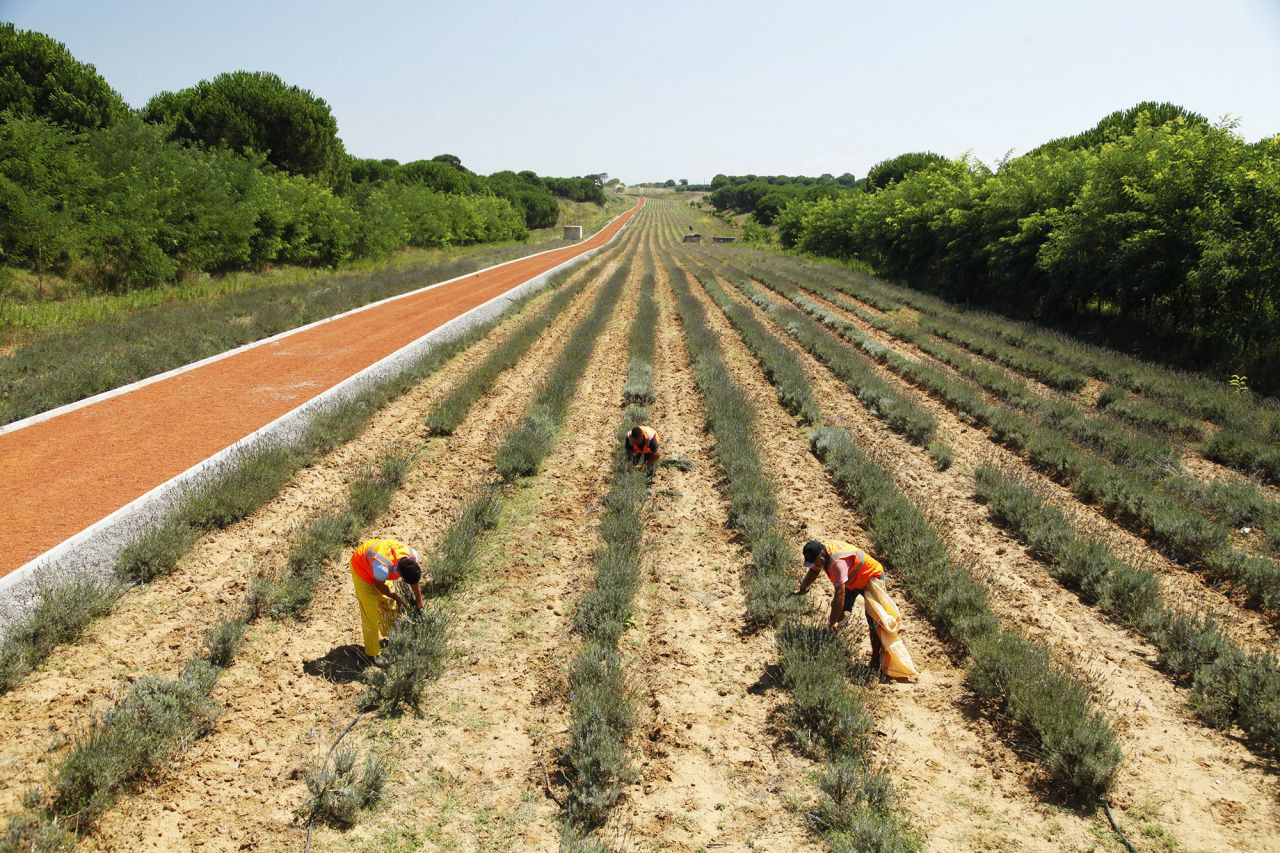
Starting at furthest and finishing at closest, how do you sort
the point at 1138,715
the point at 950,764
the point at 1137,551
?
the point at 1137,551, the point at 1138,715, the point at 950,764

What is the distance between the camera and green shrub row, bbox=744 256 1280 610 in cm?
697

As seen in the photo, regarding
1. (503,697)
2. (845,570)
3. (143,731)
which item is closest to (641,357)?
(845,570)

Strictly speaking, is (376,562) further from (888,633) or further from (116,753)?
(888,633)

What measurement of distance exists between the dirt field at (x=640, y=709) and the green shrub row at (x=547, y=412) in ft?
2.65

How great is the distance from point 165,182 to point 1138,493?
25654mm

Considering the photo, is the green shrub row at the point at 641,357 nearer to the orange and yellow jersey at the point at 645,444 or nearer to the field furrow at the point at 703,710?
the orange and yellow jersey at the point at 645,444

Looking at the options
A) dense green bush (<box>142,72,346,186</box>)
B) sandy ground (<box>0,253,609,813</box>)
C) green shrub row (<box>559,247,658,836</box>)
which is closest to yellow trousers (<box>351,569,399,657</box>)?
sandy ground (<box>0,253,609,813</box>)

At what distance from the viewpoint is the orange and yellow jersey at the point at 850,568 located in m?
5.54

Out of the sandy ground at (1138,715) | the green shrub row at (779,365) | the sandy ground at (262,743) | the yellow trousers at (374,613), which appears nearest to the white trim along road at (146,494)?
the sandy ground at (262,743)

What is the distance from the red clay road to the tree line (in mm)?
17665

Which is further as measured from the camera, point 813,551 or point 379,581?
point 813,551

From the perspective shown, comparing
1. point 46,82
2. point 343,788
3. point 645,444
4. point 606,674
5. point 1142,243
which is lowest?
point 343,788

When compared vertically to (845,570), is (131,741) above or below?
below

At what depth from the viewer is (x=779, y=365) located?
50.0ft
